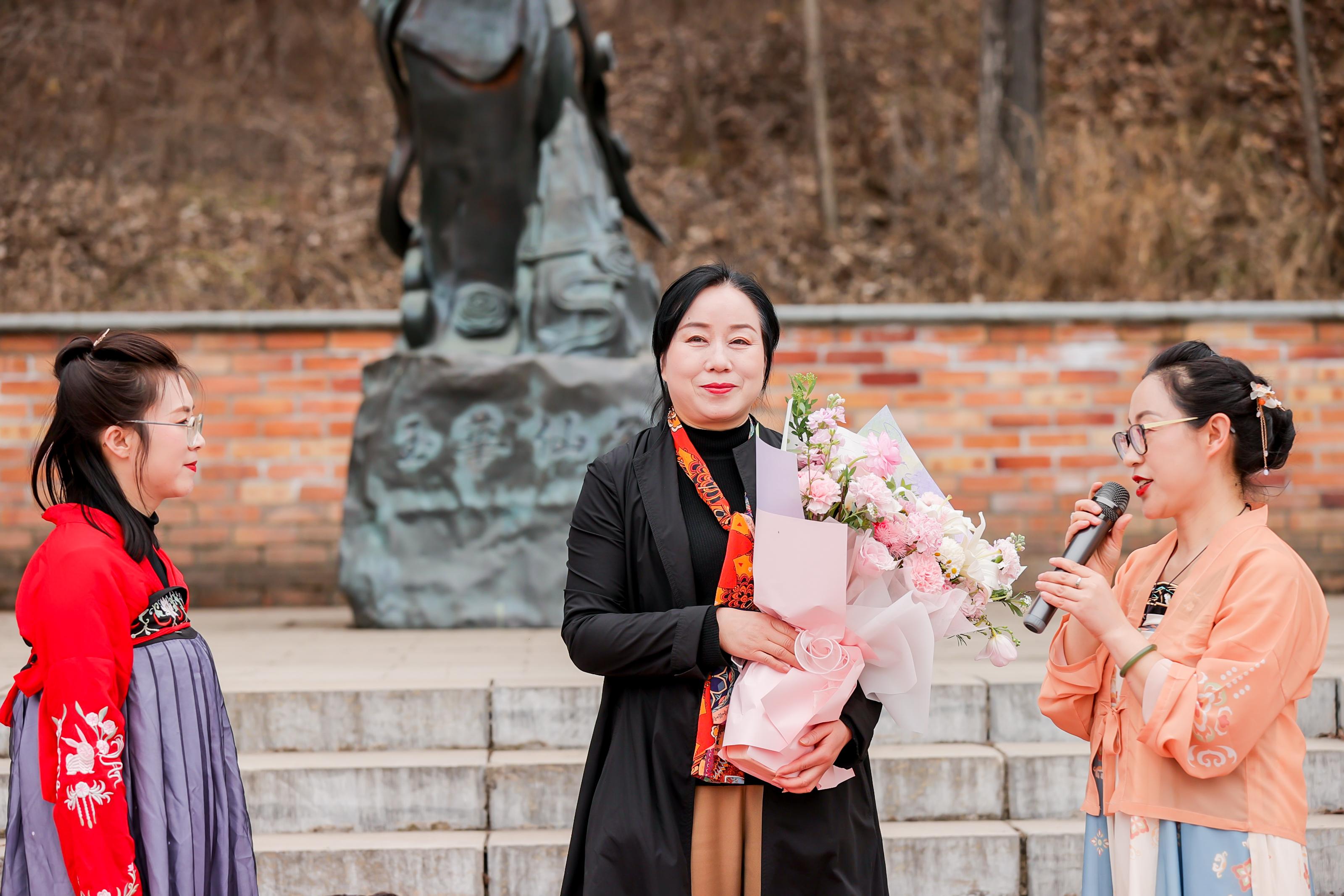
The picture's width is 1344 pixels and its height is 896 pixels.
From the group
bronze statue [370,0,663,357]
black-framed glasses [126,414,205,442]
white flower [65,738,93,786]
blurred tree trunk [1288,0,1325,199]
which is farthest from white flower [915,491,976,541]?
blurred tree trunk [1288,0,1325,199]

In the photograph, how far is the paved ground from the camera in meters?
3.49

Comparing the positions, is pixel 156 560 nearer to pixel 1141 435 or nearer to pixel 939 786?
pixel 1141 435

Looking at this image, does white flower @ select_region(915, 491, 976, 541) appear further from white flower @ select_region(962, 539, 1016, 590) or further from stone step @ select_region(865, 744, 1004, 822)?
stone step @ select_region(865, 744, 1004, 822)

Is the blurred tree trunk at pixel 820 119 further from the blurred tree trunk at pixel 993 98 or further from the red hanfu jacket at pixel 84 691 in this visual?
the red hanfu jacket at pixel 84 691

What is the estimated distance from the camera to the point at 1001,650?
1.81 metres

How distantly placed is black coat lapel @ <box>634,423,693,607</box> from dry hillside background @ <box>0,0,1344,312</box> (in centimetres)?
570

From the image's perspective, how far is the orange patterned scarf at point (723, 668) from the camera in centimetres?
174

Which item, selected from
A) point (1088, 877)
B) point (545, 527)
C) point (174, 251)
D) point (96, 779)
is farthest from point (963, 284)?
point (96, 779)

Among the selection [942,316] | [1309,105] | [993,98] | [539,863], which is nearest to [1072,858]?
[539,863]

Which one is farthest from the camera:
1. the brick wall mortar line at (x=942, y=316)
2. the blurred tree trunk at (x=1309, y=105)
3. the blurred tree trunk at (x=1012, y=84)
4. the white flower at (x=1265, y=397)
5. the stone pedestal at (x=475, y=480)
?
the blurred tree trunk at (x=1012, y=84)

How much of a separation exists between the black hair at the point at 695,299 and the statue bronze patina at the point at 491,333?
9.49 feet

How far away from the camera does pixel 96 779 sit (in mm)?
1717

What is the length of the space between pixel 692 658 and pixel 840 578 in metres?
0.23

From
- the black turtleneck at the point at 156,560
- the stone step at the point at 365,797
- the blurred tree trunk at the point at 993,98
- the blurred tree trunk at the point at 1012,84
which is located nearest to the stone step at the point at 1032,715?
the stone step at the point at 365,797
